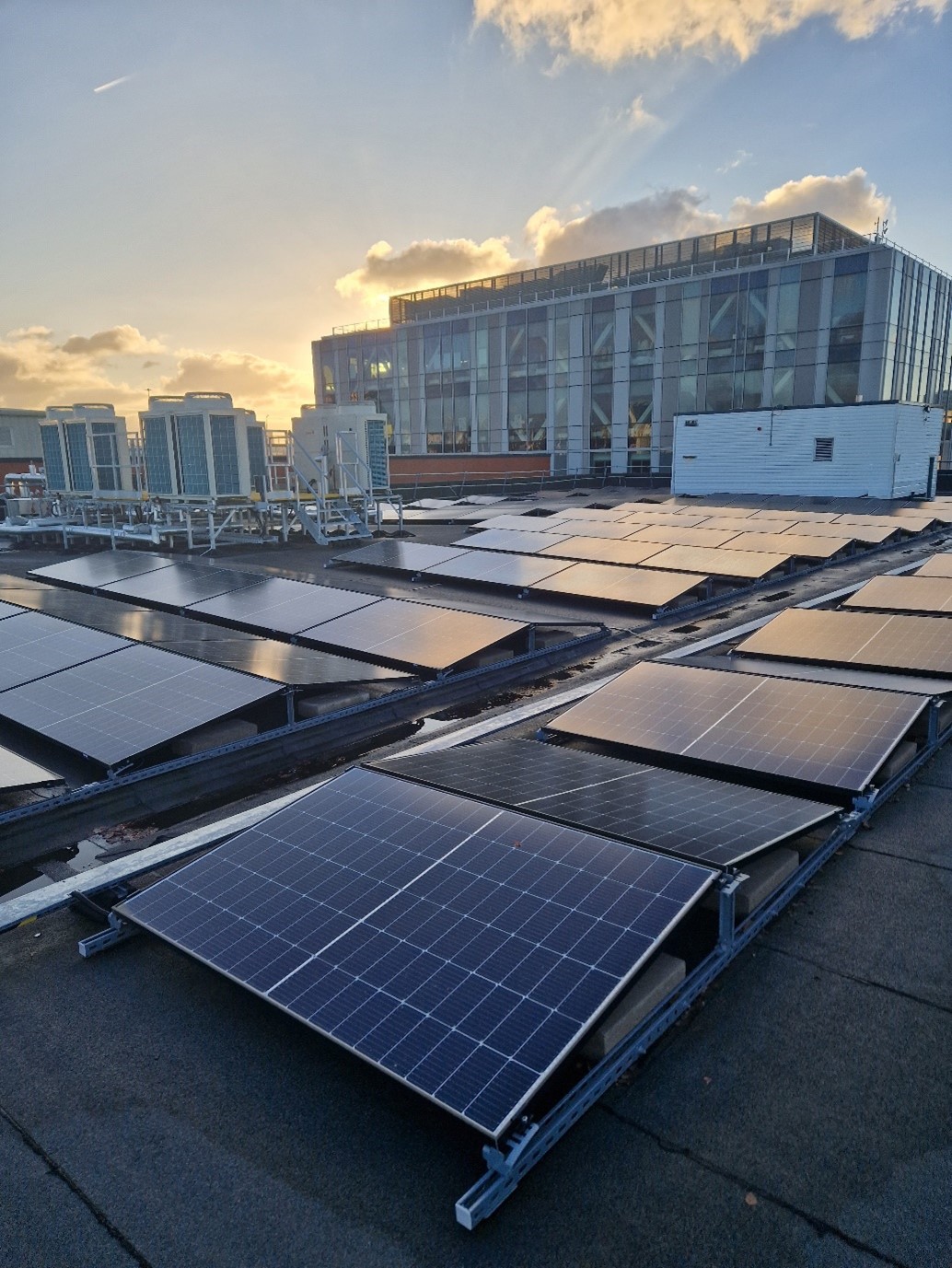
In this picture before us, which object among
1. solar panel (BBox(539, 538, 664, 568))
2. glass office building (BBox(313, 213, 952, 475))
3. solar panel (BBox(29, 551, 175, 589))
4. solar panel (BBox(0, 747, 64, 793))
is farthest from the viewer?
glass office building (BBox(313, 213, 952, 475))

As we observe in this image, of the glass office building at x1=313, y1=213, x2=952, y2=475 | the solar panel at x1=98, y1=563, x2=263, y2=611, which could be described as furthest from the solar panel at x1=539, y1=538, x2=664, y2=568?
the glass office building at x1=313, y1=213, x2=952, y2=475

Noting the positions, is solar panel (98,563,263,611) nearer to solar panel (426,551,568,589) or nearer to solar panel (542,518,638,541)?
solar panel (426,551,568,589)

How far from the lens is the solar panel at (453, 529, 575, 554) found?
98.0ft

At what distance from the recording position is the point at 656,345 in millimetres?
71688

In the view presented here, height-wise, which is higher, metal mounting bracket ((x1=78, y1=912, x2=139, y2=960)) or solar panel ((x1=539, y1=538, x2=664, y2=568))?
solar panel ((x1=539, y1=538, x2=664, y2=568))

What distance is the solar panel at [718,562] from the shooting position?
981 inches

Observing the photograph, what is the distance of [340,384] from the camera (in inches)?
3772

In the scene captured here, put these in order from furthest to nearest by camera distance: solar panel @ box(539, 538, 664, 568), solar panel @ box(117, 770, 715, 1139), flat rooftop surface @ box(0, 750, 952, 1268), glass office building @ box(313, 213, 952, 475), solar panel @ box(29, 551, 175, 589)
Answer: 1. glass office building @ box(313, 213, 952, 475)
2. solar panel @ box(539, 538, 664, 568)
3. solar panel @ box(29, 551, 175, 589)
4. solar panel @ box(117, 770, 715, 1139)
5. flat rooftop surface @ box(0, 750, 952, 1268)

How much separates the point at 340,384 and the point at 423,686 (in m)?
86.9

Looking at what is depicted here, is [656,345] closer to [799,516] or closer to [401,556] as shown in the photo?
[799,516]

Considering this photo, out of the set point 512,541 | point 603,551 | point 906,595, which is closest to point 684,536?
point 603,551

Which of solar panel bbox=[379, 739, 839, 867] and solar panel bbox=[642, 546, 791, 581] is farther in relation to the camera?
solar panel bbox=[642, 546, 791, 581]

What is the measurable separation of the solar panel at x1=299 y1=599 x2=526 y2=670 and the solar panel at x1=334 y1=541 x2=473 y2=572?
8806 mm

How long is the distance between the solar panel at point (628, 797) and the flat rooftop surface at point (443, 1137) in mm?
1105
